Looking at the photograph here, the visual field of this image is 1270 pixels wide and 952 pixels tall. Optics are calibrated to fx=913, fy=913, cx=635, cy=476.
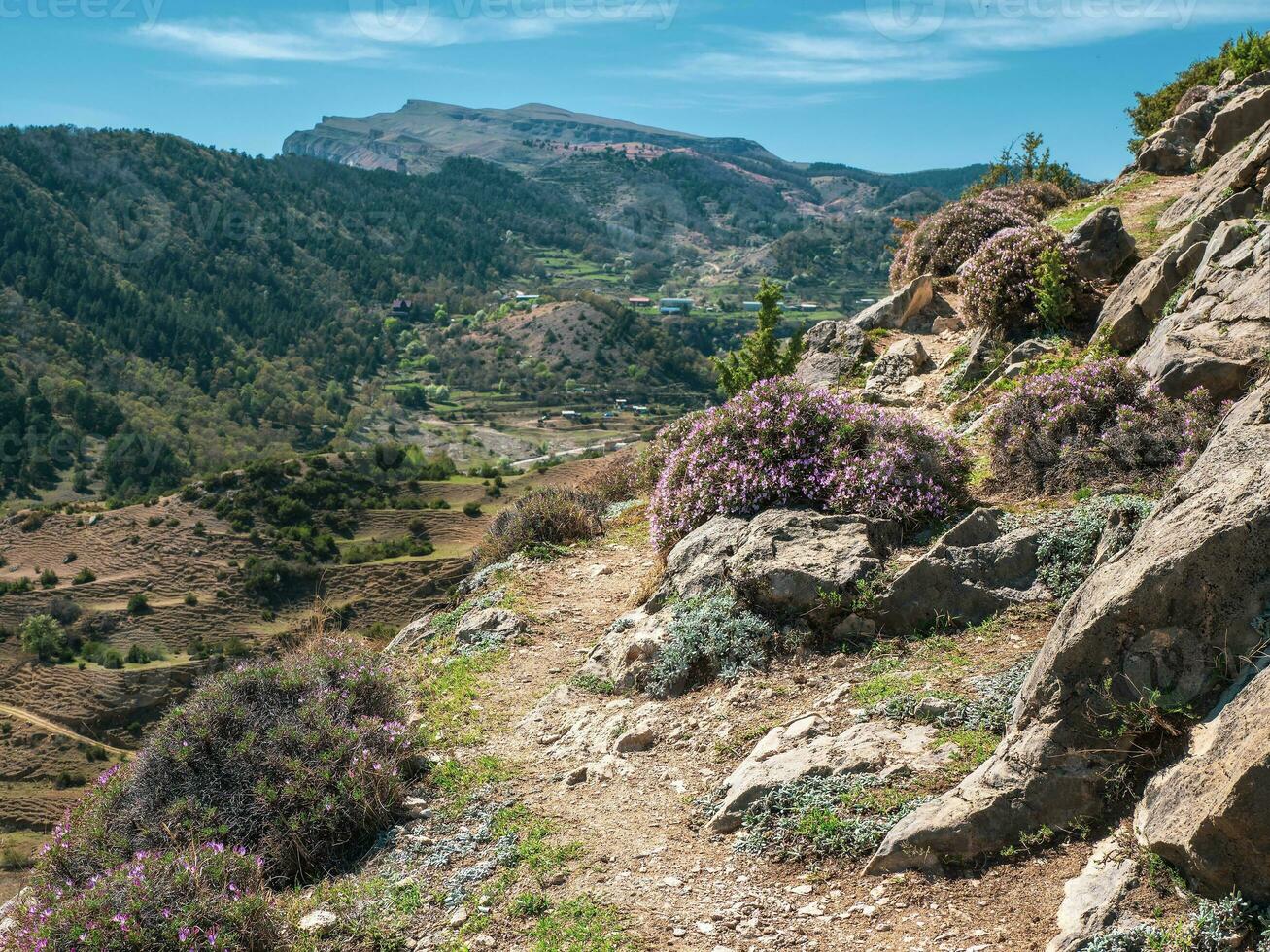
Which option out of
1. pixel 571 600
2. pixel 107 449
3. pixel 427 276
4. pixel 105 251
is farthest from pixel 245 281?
pixel 571 600

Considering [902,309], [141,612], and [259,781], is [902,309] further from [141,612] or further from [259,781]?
[141,612]

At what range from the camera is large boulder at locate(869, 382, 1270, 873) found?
3801mm

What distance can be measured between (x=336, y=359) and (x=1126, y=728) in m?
143

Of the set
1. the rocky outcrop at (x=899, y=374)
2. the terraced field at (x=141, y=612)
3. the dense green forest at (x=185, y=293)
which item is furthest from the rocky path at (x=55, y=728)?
the dense green forest at (x=185, y=293)

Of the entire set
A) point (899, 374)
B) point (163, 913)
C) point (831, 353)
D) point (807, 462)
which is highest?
A: point (831, 353)

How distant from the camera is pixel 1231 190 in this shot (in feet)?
38.8

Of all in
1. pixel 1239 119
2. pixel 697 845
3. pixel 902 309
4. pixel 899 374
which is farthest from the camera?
pixel 902 309

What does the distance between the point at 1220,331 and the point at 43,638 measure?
154ft

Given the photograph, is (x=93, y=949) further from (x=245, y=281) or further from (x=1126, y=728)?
(x=245, y=281)

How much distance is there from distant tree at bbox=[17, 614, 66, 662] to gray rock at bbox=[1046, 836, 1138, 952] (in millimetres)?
47026

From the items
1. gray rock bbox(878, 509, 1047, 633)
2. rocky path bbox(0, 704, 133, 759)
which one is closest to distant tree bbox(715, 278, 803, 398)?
gray rock bbox(878, 509, 1047, 633)

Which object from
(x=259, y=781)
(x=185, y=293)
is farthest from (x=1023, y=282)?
(x=185, y=293)

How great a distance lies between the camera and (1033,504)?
7406 mm

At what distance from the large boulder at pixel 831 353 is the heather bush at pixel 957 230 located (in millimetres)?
2240
